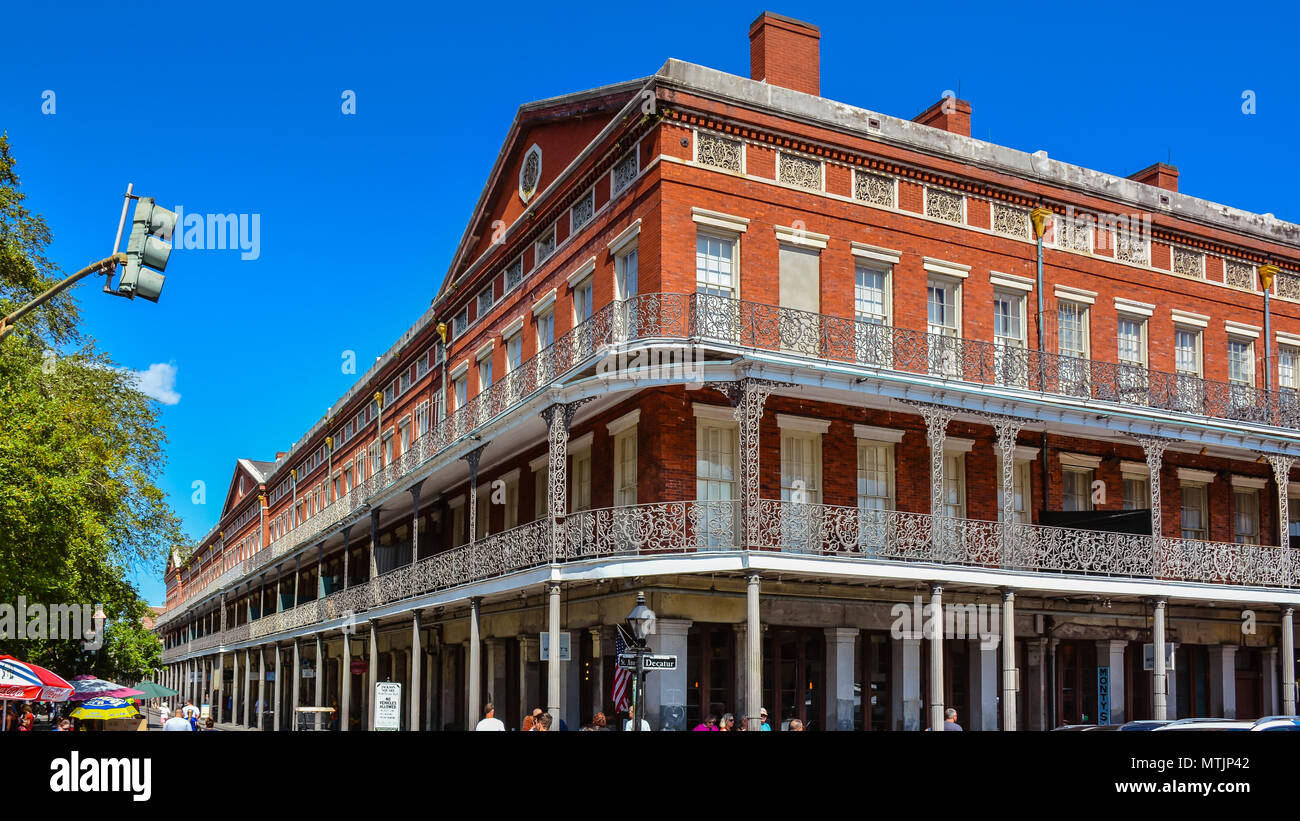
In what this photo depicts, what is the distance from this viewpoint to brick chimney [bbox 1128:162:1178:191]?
1162 inches

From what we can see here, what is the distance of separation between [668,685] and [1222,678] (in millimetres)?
13426

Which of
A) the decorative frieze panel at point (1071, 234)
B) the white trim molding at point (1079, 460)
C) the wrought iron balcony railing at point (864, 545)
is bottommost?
the wrought iron balcony railing at point (864, 545)

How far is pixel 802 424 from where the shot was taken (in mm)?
22219

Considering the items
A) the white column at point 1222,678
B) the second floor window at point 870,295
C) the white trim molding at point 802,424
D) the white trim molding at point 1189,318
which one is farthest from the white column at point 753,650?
the white trim molding at point 1189,318

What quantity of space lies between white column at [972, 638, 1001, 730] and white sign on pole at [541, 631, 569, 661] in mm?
7958

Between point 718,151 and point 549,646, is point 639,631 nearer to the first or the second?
point 549,646

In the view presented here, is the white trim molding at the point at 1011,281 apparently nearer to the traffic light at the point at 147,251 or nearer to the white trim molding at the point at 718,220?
the white trim molding at the point at 718,220

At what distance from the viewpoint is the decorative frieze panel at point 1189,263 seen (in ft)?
89.3

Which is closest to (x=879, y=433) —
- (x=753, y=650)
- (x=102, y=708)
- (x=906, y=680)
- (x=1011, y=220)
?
(x=906, y=680)

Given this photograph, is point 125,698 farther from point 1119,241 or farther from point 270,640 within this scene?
point 1119,241

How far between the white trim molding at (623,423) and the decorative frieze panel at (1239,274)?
1486cm

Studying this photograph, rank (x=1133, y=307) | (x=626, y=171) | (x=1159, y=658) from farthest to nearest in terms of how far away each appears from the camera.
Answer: (x=1133, y=307), (x=626, y=171), (x=1159, y=658)
